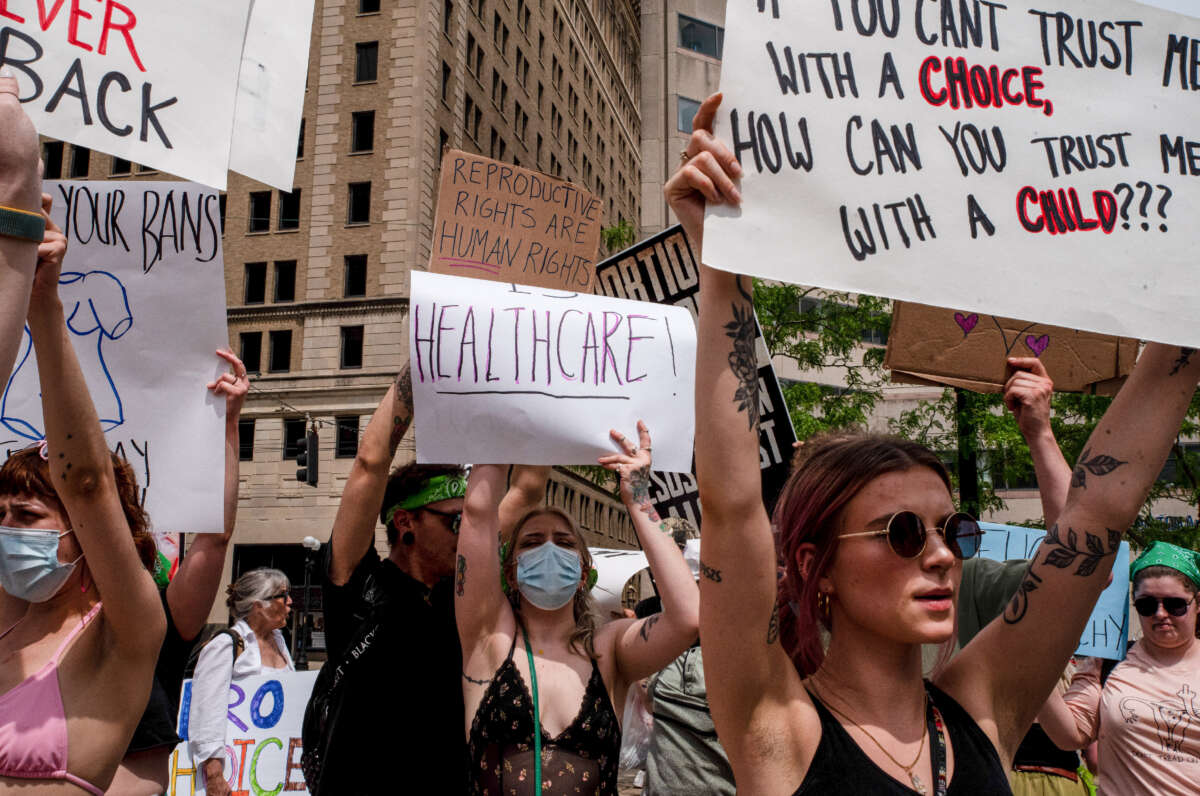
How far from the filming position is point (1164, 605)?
4.23 meters

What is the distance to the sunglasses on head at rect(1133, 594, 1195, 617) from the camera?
420cm

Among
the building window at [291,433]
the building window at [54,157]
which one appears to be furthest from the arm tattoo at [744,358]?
the building window at [54,157]

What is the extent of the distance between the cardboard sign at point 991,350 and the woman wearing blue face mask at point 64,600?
2.25 meters

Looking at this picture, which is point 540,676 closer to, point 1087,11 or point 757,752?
point 757,752

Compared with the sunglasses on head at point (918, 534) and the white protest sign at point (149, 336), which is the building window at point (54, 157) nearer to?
the white protest sign at point (149, 336)

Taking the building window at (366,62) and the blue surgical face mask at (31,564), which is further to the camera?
the building window at (366,62)

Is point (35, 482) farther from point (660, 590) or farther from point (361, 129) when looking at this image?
point (361, 129)

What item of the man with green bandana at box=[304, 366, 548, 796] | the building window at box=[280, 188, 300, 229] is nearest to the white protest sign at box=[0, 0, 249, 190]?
the man with green bandana at box=[304, 366, 548, 796]

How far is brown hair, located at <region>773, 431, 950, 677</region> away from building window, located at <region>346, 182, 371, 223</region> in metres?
34.9

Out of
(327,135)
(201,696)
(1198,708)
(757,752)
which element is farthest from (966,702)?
(327,135)

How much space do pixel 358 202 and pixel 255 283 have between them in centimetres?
480

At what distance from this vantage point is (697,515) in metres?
4.95

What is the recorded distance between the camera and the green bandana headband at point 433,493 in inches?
144

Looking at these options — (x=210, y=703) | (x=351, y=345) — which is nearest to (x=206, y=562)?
(x=210, y=703)
